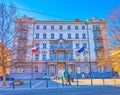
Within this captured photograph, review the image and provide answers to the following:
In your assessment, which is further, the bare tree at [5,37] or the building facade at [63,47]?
the building facade at [63,47]

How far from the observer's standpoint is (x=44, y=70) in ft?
183

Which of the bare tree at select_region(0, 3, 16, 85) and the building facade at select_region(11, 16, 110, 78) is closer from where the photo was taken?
the bare tree at select_region(0, 3, 16, 85)

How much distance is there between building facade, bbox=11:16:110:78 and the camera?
55938 mm

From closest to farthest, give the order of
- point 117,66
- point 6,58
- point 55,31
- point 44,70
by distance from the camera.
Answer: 1. point 6,58
2. point 117,66
3. point 44,70
4. point 55,31

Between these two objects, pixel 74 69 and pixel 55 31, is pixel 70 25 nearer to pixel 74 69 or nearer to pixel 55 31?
pixel 55 31

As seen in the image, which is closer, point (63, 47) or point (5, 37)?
point (5, 37)

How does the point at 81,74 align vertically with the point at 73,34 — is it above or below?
below

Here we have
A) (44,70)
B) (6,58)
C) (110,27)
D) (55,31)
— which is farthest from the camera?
(55,31)

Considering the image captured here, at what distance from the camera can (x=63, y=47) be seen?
5812cm

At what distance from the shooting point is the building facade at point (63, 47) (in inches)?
2202

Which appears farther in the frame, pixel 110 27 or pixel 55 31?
pixel 55 31

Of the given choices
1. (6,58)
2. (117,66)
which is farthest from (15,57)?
(117,66)

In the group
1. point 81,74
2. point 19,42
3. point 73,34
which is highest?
point 73,34

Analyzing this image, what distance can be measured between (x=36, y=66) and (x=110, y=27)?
33329 mm
